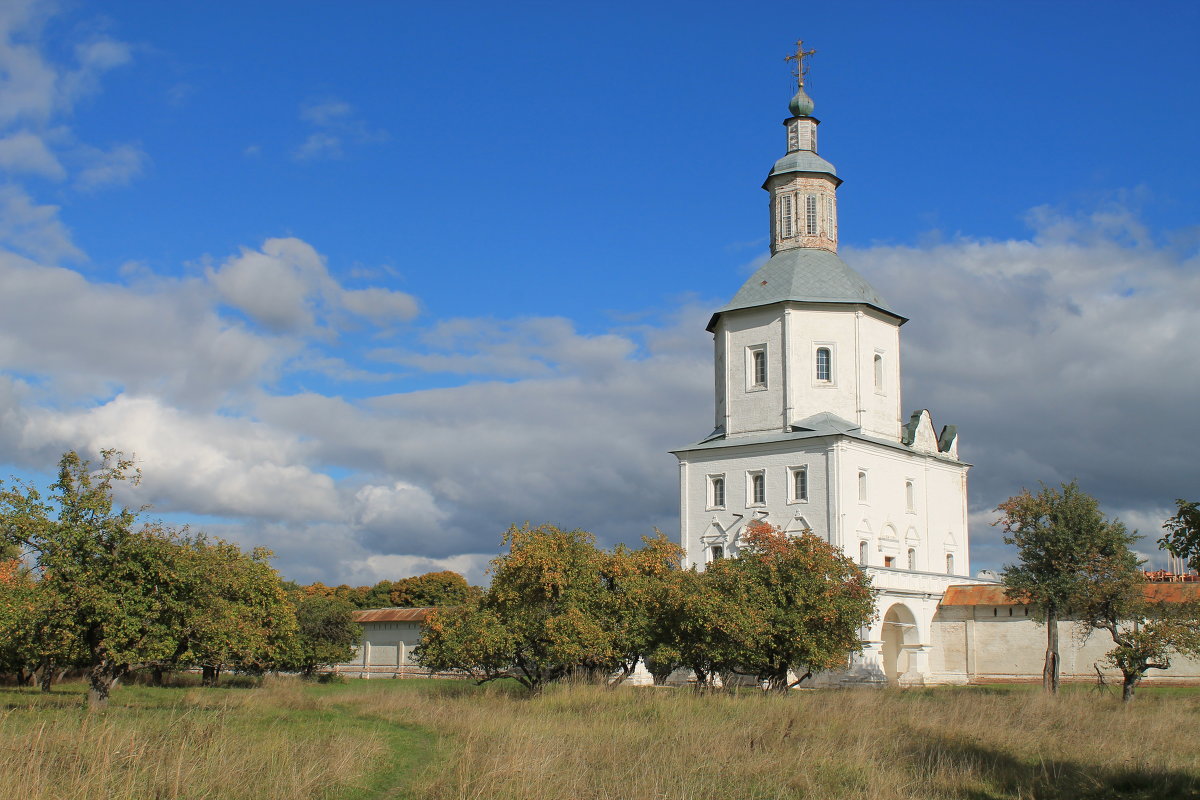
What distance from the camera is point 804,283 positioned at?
155 feet

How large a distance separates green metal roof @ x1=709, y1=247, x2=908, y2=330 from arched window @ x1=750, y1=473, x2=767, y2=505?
713cm

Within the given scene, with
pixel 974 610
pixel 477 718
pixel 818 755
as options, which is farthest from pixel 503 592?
pixel 974 610

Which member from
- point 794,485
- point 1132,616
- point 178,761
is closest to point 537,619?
point 1132,616

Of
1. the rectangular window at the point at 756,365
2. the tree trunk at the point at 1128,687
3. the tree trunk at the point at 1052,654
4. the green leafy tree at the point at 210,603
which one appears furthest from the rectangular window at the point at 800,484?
the green leafy tree at the point at 210,603

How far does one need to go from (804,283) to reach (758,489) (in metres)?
8.76

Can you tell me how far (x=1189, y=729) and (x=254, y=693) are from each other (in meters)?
18.7

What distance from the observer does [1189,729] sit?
19641 mm

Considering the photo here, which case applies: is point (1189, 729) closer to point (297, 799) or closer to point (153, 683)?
point (297, 799)

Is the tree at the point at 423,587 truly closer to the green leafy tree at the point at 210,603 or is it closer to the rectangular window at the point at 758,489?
the rectangular window at the point at 758,489

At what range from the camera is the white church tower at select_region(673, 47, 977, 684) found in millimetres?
43094

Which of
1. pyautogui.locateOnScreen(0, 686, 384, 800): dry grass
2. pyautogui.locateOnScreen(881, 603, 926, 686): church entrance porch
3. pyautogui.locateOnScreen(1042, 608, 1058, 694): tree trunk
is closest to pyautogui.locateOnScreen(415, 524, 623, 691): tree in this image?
pyautogui.locateOnScreen(0, 686, 384, 800): dry grass

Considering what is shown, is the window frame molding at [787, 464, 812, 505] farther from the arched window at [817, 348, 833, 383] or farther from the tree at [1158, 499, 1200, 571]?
the tree at [1158, 499, 1200, 571]

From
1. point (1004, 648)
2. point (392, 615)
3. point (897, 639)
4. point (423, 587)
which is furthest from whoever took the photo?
point (423, 587)

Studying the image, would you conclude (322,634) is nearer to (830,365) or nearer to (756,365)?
(756,365)
